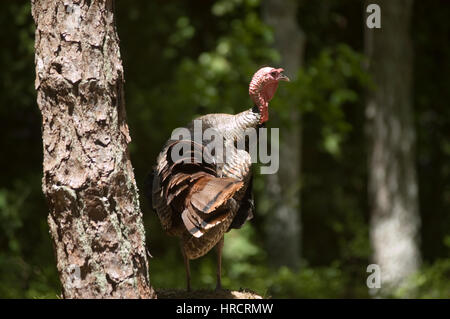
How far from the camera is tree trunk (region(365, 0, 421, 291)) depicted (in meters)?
8.45

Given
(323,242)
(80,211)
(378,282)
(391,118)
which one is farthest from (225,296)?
(323,242)

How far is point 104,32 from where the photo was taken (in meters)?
3.42

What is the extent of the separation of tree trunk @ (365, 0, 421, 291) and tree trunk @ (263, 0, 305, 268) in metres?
1.06

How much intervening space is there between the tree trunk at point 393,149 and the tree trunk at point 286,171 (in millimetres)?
Answer: 1058

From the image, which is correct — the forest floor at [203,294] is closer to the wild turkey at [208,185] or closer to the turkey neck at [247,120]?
the wild turkey at [208,185]

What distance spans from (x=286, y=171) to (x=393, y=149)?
1503mm

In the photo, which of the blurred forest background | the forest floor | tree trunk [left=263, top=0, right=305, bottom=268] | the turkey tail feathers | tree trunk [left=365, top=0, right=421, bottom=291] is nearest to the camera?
the turkey tail feathers

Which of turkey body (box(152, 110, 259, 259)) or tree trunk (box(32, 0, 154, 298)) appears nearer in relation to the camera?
tree trunk (box(32, 0, 154, 298))

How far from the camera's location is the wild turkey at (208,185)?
3564mm

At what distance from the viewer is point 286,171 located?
27.6 ft

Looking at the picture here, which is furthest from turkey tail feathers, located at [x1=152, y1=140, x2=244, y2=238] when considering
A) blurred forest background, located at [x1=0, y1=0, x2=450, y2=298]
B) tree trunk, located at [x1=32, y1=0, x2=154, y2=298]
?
blurred forest background, located at [x1=0, y1=0, x2=450, y2=298]

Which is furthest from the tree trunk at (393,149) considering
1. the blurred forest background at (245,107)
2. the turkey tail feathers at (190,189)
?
the turkey tail feathers at (190,189)

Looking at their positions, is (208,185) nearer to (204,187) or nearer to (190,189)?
(204,187)

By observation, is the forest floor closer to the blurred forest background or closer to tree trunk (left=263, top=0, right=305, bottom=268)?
the blurred forest background
